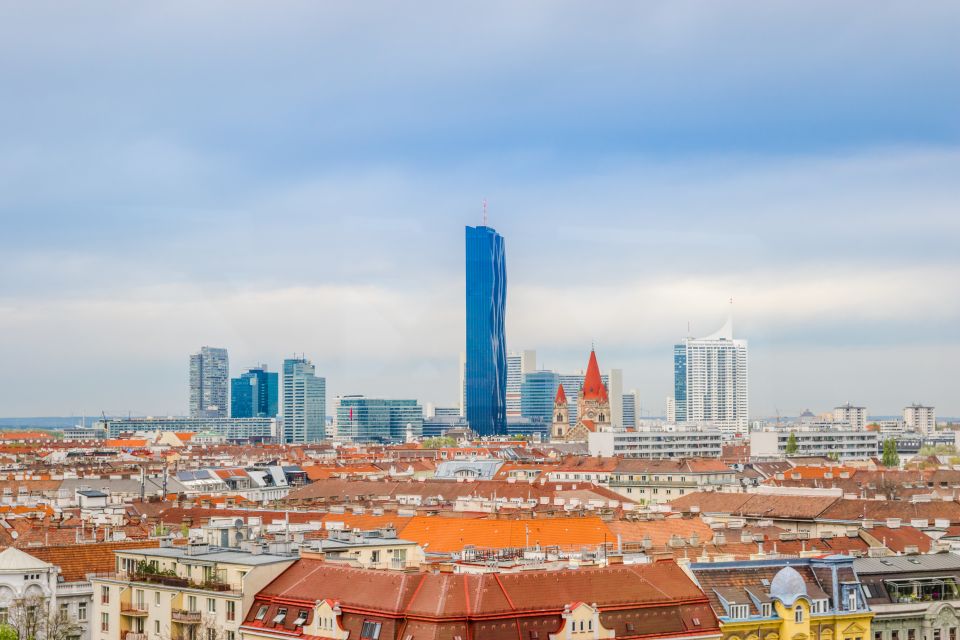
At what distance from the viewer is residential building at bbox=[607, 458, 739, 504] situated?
16438cm

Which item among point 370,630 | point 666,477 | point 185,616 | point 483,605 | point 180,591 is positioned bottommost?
point 666,477

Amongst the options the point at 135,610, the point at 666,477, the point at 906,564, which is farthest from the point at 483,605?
the point at 666,477

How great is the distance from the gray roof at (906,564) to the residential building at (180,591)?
876 inches

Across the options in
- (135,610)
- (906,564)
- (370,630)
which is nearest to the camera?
(370,630)

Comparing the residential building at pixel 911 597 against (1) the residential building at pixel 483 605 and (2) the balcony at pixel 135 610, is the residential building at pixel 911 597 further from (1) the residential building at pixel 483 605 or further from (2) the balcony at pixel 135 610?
(2) the balcony at pixel 135 610

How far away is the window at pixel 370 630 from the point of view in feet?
165

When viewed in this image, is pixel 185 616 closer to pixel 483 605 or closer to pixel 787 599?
pixel 483 605

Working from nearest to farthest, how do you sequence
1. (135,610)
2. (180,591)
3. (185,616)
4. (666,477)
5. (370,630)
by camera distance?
(370,630) < (185,616) < (180,591) < (135,610) < (666,477)

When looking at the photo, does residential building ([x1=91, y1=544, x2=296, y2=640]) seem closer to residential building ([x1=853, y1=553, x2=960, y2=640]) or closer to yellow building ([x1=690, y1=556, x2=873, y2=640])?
yellow building ([x1=690, y1=556, x2=873, y2=640])

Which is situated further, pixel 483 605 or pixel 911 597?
pixel 911 597

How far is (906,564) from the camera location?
6431cm

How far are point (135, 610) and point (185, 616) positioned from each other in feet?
12.9

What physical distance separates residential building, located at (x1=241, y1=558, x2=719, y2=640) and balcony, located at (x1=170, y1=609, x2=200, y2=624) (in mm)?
2931

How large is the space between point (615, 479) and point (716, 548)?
329ft
